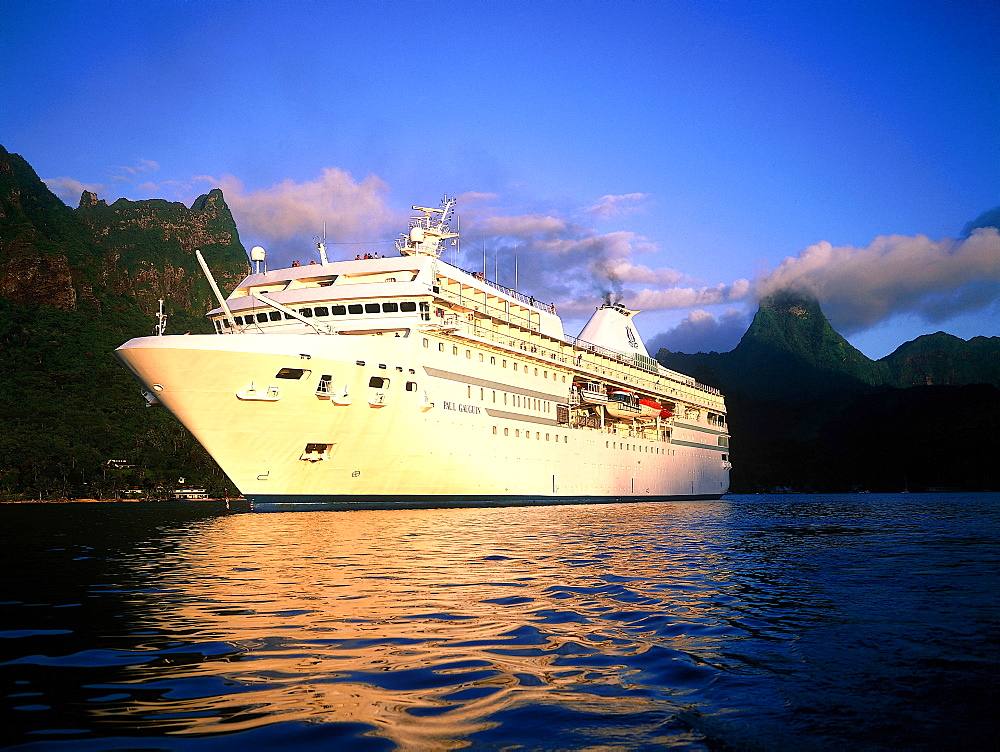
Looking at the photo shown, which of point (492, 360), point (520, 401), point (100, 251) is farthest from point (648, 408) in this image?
point (100, 251)

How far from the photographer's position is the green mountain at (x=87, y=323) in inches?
3821

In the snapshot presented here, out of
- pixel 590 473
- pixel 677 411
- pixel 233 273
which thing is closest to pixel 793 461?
pixel 677 411

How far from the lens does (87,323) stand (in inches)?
5153

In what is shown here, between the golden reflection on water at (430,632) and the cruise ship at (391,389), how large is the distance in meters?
12.5

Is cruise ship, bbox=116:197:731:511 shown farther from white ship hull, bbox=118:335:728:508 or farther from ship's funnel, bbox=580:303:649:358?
ship's funnel, bbox=580:303:649:358

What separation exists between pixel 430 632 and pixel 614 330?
56.3 meters

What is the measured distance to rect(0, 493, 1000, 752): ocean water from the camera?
13.6 feet

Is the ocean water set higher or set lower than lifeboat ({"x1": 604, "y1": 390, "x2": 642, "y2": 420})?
lower

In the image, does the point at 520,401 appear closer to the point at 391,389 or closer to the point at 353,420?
the point at 391,389

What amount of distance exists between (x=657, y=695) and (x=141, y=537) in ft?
66.0

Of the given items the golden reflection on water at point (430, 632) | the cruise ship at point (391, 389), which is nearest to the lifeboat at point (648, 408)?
the cruise ship at point (391, 389)

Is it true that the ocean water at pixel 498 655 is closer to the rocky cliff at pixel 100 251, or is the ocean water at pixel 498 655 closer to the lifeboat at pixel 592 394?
the lifeboat at pixel 592 394

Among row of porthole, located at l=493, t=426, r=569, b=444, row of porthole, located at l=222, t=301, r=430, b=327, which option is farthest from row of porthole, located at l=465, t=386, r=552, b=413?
row of porthole, located at l=222, t=301, r=430, b=327

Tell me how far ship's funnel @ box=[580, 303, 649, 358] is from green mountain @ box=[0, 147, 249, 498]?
68.2m
